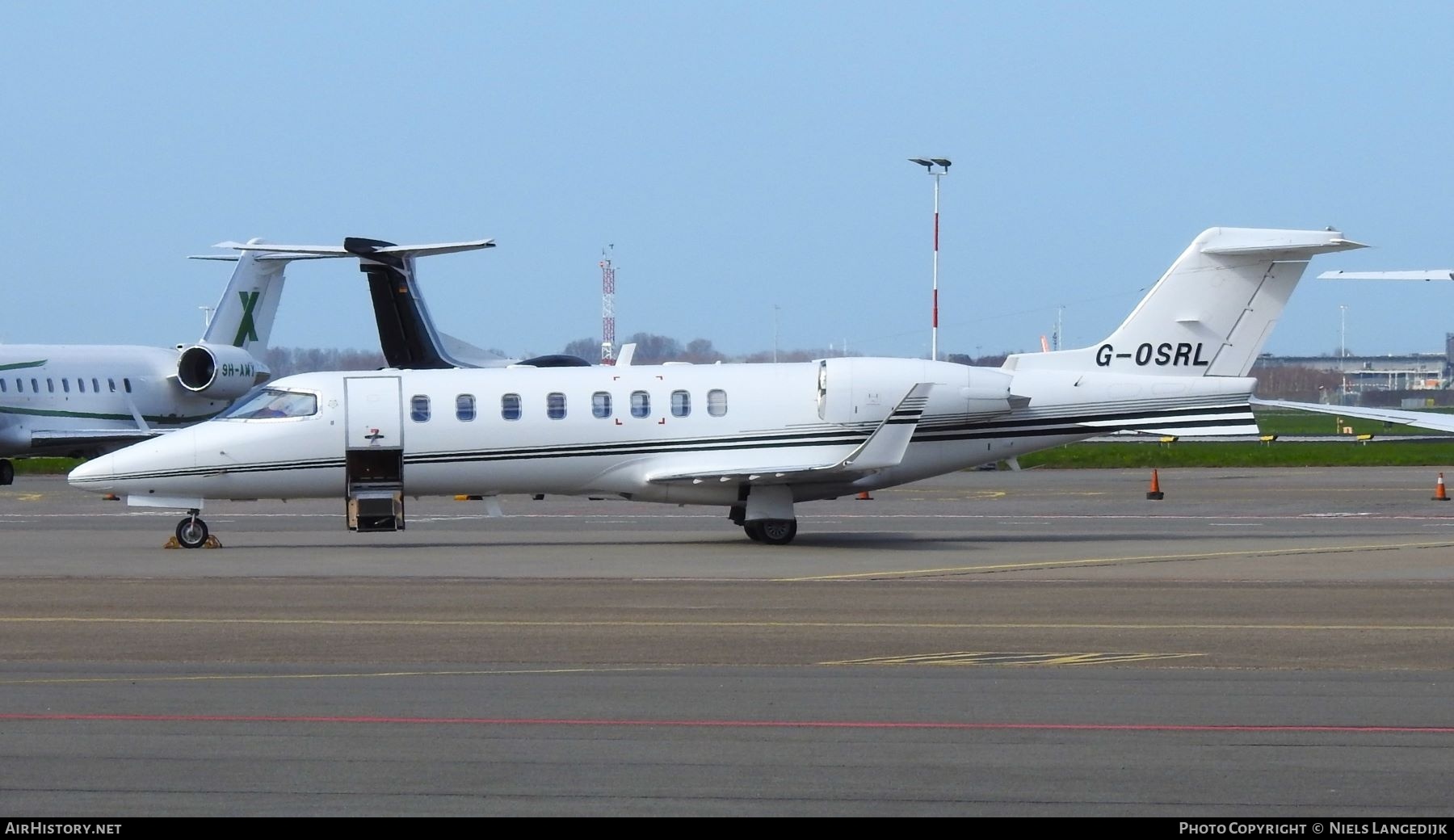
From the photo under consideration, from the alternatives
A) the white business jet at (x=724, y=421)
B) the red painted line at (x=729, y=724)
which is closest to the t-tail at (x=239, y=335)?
the white business jet at (x=724, y=421)

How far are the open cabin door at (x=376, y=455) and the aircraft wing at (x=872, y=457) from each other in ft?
13.6

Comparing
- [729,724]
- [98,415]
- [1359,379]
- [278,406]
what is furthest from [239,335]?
[1359,379]

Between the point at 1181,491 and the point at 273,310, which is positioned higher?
the point at 273,310

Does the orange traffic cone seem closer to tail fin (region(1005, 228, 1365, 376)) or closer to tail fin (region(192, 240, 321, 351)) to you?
tail fin (region(1005, 228, 1365, 376))

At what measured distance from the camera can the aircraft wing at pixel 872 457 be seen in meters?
21.3

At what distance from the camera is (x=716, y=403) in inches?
877

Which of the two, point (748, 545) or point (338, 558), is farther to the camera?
point (748, 545)

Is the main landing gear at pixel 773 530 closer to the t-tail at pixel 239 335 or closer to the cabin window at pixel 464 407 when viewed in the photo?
the cabin window at pixel 464 407

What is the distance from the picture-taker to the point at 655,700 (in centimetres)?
997

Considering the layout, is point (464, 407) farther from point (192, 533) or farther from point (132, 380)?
point (132, 380)

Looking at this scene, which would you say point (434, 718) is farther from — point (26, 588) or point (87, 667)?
point (26, 588)

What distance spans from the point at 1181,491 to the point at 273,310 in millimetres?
30878

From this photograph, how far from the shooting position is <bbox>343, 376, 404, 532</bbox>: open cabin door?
21703mm
